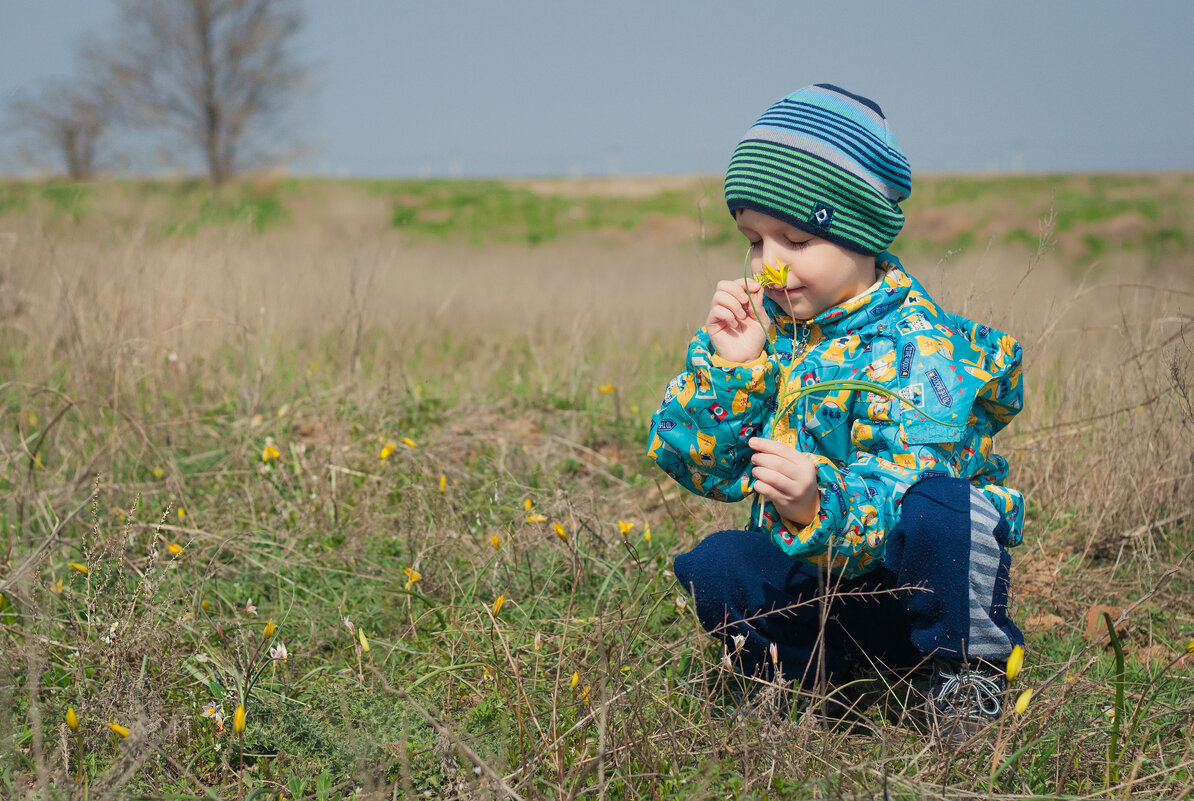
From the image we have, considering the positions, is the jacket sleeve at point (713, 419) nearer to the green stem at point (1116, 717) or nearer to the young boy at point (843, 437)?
the young boy at point (843, 437)

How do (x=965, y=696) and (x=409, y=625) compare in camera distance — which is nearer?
(x=965, y=696)

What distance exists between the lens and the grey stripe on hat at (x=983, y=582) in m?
1.70

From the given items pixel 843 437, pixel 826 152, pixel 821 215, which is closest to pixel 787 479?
pixel 843 437

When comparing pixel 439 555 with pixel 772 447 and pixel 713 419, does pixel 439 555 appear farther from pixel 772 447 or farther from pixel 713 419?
pixel 772 447

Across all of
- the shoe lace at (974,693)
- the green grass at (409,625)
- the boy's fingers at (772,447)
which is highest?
the boy's fingers at (772,447)

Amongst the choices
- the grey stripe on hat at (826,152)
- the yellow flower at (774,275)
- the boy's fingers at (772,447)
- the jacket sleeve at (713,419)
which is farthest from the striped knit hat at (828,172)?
the boy's fingers at (772,447)

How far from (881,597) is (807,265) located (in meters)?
0.70

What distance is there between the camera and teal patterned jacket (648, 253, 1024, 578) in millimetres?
1729

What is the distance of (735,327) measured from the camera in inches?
76.5

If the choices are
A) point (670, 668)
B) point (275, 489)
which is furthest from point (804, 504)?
point (275, 489)

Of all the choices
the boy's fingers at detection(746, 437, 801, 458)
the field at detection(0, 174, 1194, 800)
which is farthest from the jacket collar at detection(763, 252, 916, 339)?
the field at detection(0, 174, 1194, 800)

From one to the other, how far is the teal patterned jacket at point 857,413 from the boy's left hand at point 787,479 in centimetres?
3

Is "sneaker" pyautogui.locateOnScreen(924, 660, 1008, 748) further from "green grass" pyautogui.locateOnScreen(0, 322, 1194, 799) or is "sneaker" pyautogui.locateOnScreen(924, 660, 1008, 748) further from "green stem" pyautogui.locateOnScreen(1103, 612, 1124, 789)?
"green stem" pyautogui.locateOnScreen(1103, 612, 1124, 789)

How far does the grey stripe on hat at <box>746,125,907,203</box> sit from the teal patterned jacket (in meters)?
Answer: 0.17
